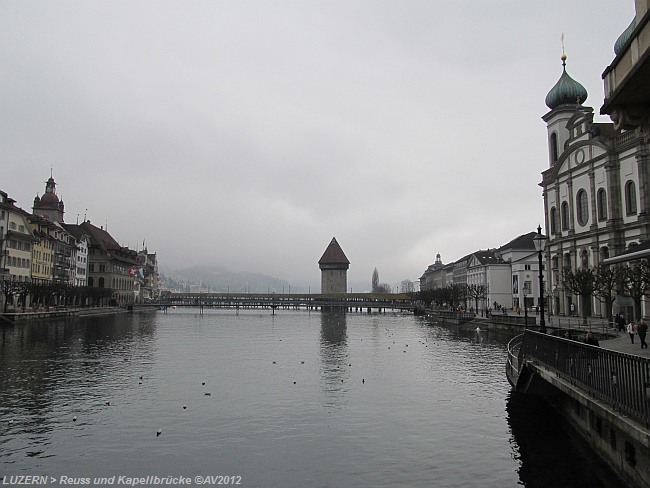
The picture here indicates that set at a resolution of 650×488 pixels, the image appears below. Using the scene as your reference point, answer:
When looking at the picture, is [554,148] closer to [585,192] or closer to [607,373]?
[585,192]

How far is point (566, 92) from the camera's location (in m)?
80.6

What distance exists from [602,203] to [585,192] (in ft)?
13.7

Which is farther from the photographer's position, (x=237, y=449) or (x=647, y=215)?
(x=647, y=215)

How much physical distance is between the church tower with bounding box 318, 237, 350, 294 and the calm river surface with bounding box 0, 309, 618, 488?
153 metres

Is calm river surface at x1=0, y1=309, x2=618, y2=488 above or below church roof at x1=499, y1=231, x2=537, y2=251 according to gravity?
below

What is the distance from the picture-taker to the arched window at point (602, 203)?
6712 centimetres

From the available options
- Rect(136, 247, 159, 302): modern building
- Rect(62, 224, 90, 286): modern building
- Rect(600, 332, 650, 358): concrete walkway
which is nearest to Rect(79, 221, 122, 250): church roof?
Rect(62, 224, 90, 286): modern building

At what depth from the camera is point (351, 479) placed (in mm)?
14461

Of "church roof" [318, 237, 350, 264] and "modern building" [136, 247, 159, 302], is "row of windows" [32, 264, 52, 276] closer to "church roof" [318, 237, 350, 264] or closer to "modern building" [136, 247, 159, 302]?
"modern building" [136, 247, 159, 302]

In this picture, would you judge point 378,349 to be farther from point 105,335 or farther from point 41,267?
point 41,267

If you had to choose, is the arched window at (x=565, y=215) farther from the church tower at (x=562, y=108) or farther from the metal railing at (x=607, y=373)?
the metal railing at (x=607, y=373)

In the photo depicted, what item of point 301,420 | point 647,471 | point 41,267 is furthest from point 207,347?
point 41,267

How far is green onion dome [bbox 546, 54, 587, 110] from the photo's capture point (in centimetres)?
8006

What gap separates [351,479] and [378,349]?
101 feet
